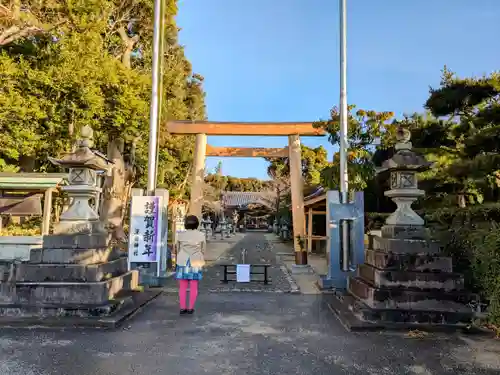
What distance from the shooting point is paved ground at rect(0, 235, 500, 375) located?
3758 mm

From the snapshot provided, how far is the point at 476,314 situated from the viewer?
557cm

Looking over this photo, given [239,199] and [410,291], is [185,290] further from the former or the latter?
[239,199]

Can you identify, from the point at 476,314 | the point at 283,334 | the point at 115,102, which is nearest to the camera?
the point at 283,334

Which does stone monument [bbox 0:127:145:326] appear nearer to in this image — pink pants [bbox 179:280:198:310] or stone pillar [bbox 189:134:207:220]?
pink pants [bbox 179:280:198:310]

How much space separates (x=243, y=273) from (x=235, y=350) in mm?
4971

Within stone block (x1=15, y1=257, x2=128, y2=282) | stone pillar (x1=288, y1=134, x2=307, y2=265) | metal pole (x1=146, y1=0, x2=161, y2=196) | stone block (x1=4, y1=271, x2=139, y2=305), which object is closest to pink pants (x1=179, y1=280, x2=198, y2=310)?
stone block (x1=4, y1=271, x2=139, y2=305)

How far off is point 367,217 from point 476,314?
10.1 meters

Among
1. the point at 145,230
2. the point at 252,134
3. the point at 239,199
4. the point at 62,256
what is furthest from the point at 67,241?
the point at 239,199

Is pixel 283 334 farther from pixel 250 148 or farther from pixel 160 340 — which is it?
pixel 250 148

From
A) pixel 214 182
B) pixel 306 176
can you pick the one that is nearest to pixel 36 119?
pixel 306 176

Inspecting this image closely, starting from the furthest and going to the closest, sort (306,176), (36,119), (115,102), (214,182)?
(214,182)
(306,176)
(115,102)
(36,119)

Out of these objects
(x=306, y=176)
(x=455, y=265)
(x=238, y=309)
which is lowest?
(x=238, y=309)

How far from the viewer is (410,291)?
18.4 ft

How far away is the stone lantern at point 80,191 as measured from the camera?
6458 millimetres
